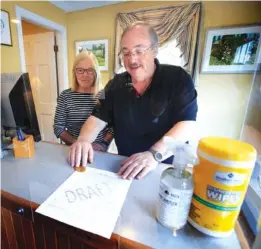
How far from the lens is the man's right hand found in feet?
1.72

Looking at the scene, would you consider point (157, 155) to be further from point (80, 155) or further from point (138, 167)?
point (80, 155)

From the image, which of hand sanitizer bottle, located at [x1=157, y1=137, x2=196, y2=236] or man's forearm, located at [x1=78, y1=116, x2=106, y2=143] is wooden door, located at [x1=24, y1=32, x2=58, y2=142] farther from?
hand sanitizer bottle, located at [x1=157, y1=137, x2=196, y2=236]

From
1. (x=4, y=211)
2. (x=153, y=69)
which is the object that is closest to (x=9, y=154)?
(x=4, y=211)

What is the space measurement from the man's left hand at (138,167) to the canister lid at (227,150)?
223 mm

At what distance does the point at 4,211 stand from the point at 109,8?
94 cm

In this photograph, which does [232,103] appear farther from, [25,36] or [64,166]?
[25,36]

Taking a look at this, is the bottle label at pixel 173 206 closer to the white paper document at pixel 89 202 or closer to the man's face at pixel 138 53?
the white paper document at pixel 89 202

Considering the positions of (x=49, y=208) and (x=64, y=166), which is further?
(x=64, y=166)

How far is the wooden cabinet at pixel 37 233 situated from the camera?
0.95 ft

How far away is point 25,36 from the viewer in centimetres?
109

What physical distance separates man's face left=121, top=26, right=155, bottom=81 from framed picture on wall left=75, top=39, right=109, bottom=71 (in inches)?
8.9

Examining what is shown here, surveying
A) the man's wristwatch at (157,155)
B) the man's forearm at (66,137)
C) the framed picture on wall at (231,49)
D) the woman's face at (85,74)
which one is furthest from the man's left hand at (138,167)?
the framed picture on wall at (231,49)

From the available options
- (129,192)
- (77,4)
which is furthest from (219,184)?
(77,4)

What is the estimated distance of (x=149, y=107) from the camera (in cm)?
67
